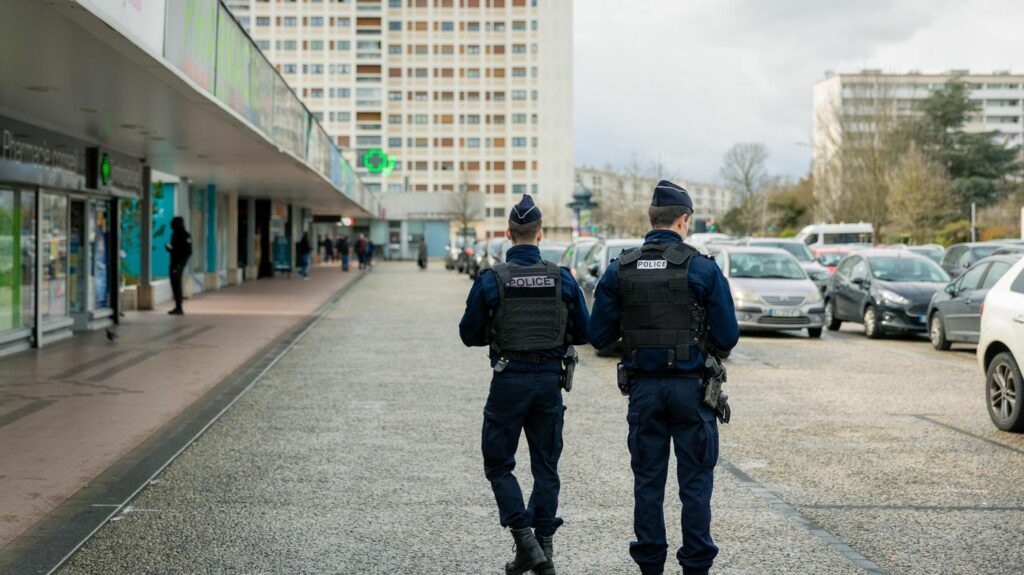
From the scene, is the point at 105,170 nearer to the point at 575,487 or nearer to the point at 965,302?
the point at 965,302

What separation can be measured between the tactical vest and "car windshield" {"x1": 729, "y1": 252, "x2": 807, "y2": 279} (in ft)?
48.6

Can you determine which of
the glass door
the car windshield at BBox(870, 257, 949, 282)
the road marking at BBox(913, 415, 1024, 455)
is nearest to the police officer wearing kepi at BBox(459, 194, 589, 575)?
the road marking at BBox(913, 415, 1024, 455)

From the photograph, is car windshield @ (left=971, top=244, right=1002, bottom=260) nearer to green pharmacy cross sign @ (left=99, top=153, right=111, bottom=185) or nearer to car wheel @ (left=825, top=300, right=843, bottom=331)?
car wheel @ (left=825, top=300, right=843, bottom=331)

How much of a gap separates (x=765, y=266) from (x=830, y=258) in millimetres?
15089

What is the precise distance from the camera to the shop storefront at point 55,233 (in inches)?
588

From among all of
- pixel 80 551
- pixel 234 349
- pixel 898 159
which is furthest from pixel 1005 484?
pixel 898 159

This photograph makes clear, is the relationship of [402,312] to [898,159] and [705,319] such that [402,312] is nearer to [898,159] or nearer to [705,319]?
[705,319]

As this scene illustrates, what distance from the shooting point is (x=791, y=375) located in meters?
13.5

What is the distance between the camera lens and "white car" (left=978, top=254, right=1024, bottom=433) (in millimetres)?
9102

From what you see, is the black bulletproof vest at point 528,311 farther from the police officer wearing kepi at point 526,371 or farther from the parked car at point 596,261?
the parked car at point 596,261

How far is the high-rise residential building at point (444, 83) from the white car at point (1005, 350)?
113451 millimetres

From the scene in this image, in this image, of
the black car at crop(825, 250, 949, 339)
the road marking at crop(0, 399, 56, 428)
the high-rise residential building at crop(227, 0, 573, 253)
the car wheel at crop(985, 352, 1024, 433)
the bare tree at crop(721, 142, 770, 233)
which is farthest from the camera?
the high-rise residential building at crop(227, 0, 573, 253)

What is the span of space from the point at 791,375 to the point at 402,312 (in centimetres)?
1278

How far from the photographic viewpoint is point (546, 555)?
5188 mm
